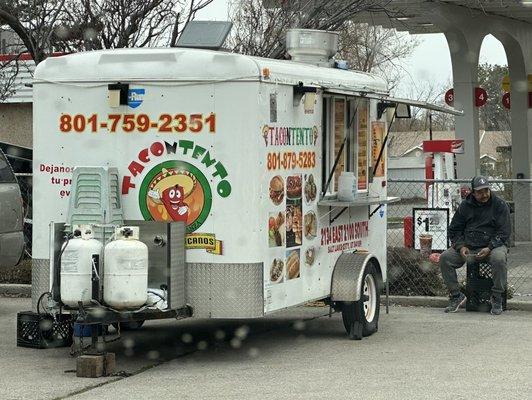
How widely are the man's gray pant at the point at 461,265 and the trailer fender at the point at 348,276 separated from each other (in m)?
2.07

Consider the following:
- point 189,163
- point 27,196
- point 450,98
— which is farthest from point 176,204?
→ point 450,98

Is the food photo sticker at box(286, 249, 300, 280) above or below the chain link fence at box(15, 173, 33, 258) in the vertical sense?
below

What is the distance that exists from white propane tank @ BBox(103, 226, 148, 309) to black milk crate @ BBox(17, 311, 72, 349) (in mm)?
1629

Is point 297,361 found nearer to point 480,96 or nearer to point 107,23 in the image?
point 107,23

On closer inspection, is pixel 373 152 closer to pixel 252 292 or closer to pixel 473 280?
pixel 473 280

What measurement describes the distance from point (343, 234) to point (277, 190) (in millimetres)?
1785

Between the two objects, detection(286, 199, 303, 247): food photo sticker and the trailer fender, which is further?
the trailer fender

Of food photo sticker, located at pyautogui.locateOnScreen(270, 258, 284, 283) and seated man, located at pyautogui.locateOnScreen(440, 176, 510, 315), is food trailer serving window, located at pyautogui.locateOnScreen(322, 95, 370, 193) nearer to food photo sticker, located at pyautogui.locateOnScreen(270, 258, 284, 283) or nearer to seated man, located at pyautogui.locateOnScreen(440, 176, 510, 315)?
food photo sticker, located at pyautogui.locateOnScreen(270, 258, 284, 283)

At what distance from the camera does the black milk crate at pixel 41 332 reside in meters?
11.5

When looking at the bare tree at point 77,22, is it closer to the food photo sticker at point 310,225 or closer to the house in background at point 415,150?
the food photo sticker at point 310,225

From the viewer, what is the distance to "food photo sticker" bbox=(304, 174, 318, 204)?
11564 mm

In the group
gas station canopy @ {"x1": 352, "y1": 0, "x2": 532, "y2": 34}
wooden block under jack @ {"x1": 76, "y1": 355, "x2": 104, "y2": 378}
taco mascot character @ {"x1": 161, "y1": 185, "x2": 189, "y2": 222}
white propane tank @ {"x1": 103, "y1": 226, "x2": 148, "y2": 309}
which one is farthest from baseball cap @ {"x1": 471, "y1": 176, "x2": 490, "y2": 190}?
gas station canopy @ {"x1": 352, "y1": 0, "x2": 532, "y2": 34}

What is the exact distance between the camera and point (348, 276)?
12102 millimetres

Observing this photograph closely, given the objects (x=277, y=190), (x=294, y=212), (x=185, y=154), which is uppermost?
(x=185, y=154)
